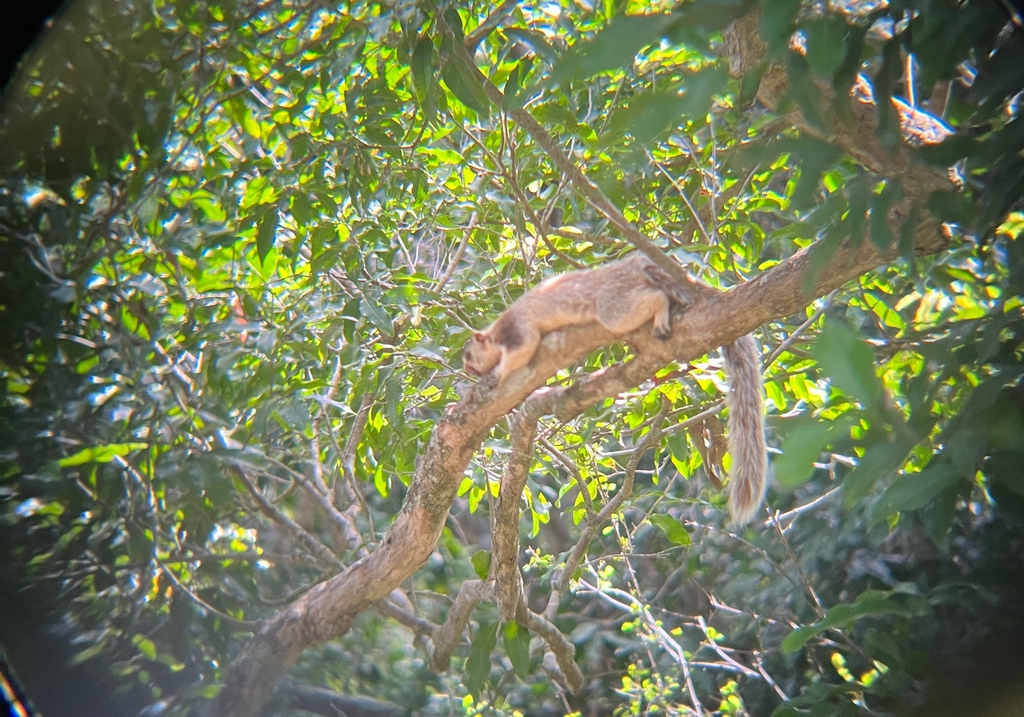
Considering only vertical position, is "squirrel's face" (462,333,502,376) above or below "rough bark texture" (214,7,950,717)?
above

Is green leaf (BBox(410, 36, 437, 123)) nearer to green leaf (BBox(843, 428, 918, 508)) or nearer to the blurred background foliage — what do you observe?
the blurred background foliage

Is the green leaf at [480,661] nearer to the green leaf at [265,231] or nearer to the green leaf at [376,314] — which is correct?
the green leaf at [376,314]

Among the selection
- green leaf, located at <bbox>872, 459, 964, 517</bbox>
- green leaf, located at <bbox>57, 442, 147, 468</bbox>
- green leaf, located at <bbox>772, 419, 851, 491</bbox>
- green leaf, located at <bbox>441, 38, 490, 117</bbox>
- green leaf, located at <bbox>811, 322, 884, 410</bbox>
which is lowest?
green leaf, located at <bbox>872, 459, 964, 517</bbox>

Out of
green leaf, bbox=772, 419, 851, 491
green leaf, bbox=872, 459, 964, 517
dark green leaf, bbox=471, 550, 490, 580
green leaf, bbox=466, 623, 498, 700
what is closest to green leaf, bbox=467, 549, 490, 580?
dark green leaf, bbox=471, 550, 490, 580

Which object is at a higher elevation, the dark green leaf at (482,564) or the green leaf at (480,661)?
the dark green leaf at (482,564)

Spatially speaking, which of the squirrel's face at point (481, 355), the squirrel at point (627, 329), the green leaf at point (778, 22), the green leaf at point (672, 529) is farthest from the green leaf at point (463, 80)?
the green leaf at point (672, 529)

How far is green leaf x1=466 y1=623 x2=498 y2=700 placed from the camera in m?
3.69

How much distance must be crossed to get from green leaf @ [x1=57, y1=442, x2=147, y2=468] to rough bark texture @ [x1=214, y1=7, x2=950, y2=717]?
118 centimetres

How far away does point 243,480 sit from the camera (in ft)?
12.2

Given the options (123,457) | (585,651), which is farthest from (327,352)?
(585,651)

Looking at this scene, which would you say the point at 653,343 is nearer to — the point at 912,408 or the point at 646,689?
the point at 912,408

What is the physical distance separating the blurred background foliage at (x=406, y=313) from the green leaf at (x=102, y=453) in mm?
13

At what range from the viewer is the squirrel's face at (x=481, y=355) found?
351 centimetres

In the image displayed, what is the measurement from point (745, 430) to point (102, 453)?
8.79ft
